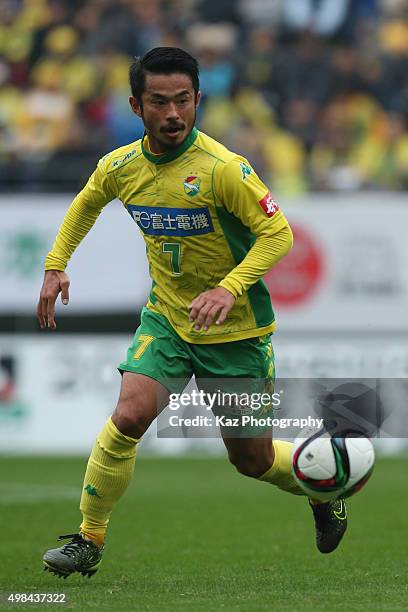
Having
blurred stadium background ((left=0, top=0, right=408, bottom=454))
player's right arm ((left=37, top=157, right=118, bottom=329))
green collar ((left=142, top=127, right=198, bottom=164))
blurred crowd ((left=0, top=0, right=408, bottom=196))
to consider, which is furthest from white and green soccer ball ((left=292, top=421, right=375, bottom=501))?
blurred crowd ((left=0, top=0, right=408, bottom=196))

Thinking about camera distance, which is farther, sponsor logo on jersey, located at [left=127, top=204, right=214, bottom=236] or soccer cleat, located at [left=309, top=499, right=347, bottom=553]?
soccer cleat, located at [left=309, top=499, right=347, bottom=553]

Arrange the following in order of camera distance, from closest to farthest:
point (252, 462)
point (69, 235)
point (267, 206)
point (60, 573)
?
point (267, 206), point (60, 573), point (252, 462), point (69, 235)

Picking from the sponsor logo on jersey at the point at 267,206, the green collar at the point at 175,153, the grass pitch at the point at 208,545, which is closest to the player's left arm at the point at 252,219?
the sponsor logo on jersey at the point at 267,206

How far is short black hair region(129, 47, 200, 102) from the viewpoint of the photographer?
6016 millimetres

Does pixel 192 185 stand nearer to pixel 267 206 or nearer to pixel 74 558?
pixel 267 206

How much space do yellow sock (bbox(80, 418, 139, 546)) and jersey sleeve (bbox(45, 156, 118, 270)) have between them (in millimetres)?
916

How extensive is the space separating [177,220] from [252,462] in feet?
4.23

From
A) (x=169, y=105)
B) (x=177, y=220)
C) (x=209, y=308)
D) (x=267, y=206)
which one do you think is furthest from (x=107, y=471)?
(x=169, y=105)

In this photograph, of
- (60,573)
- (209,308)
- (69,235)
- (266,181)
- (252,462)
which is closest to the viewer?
(209,308)

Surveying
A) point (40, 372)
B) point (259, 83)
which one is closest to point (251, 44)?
point (259, 83)

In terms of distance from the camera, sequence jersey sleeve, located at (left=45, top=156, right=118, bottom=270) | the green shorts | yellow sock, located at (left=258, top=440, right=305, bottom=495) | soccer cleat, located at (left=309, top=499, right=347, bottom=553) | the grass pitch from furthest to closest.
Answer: soccer cleat, located at (left=309, top=499, right=347, bottom=553), yellow sock, located at (left=258, top=440, right=305, bottom=495), jersey sleeve, located at (left=45, top=156, right=118, bottom=270), the green shorts, the grass pitch

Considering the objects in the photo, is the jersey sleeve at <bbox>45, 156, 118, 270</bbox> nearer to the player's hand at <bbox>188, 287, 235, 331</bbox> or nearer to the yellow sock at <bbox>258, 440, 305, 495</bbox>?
the player's hand at <bbox>188, 287, 235, 331</bbox>

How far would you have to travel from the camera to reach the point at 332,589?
608 centimetres

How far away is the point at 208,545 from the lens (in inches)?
320
